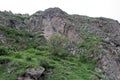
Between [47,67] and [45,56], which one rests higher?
[45,56]

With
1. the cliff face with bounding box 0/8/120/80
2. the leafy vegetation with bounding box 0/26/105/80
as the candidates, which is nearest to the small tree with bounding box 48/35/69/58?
the leafy vegetation with bounding box 0/26/105/80

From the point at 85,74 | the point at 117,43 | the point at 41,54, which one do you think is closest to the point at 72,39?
the point at 117,43

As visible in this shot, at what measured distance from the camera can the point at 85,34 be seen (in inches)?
2776

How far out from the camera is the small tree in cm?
5734

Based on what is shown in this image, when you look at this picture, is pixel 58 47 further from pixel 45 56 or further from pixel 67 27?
pixel 67 27

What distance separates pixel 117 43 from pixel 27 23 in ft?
78.2

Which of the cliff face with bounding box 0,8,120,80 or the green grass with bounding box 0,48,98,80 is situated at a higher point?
the cliff face with bounding box 0,8,120,80

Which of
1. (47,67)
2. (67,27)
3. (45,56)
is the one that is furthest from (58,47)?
(67,27)

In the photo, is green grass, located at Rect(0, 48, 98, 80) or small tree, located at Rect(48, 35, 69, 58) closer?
Result: green grass, located at Rect(0, 48, 98, 80)

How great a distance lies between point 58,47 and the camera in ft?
189

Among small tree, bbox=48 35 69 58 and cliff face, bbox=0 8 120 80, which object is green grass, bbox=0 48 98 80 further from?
cliff face, bbox=0 8 120 80

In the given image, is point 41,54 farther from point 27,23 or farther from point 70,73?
point 27,23

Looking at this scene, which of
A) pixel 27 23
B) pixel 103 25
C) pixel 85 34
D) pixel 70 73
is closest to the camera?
pixel 70 73

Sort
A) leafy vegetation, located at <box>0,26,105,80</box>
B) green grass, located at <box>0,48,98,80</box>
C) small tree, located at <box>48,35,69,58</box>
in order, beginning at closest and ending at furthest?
green grass, located at <box>0,48,98,80</box>, leafy vegetation, located at <box>0,26,105,80</box>, small tree, located at <box>48,35,69,58</box>
